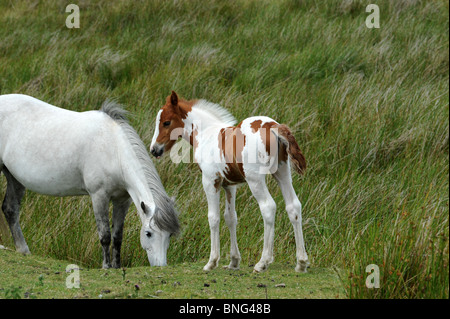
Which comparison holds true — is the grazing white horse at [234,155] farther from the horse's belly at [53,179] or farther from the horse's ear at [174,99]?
the horse's belly at [53,179]

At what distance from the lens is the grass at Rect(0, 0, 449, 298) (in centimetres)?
550

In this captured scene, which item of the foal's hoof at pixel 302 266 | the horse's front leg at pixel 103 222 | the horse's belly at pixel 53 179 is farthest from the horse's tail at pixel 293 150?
the horse's belly at pixel 53 179

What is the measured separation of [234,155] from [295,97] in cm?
490

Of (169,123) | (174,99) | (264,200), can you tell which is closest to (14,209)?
(169,123)

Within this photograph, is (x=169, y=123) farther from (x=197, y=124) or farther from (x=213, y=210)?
(x=213, y=210)

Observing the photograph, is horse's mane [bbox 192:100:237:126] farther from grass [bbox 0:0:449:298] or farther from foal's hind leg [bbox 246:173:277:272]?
grass [bbox 0:0:449:298]

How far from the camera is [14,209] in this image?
21.7ft

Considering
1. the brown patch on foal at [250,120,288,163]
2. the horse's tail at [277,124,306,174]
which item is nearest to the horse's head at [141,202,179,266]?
the brown patch on foal at [250,120,288,163]

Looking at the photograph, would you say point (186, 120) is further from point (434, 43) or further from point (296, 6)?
point (296, 6)

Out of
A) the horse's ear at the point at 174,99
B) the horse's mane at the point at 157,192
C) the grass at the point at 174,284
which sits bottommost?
the grass at the point at 174,284

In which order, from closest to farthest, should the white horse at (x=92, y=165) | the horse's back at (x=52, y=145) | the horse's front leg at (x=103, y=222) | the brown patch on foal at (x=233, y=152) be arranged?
the brown patch on foal at (x=233, y=152) → the white horse at (x=92, y=165) → the horse's front leg at (x=103, y=222) → the horse's back at (x=52, y=145)

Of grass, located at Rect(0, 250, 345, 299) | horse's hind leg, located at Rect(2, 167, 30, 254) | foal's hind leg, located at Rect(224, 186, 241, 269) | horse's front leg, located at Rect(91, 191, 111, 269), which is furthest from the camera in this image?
horse's hind leg, located at Rect(2, 167, 30, 254)

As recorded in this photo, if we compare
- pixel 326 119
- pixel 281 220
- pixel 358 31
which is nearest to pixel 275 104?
pixel 326 119

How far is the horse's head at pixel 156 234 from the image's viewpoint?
17.5 ft
